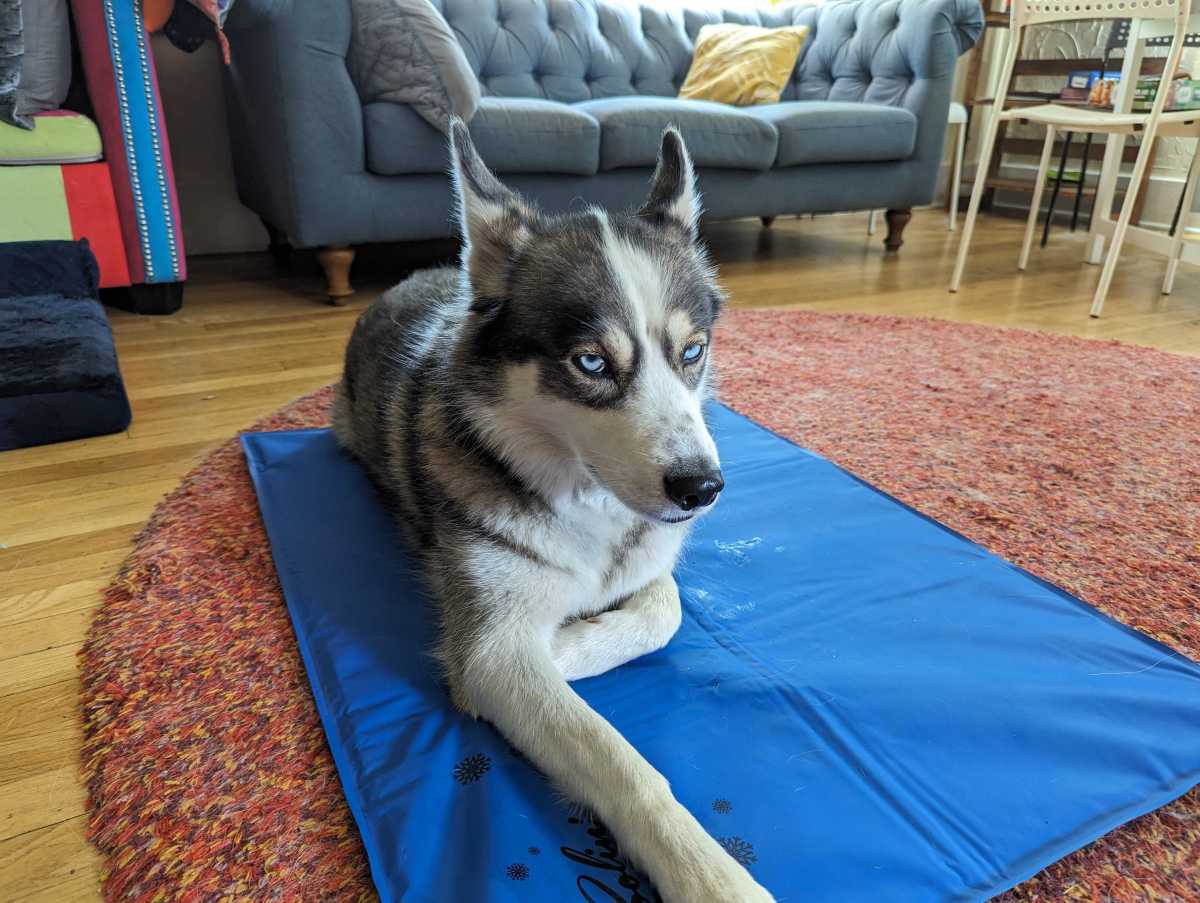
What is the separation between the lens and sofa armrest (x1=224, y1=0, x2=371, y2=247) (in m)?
3.21

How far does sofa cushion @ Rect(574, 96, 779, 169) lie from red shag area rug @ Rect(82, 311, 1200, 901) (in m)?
1.25

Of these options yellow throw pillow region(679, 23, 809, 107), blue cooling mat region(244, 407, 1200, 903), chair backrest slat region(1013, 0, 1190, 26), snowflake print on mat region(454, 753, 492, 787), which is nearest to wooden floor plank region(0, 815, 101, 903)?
blue cooling mat region(244, 407, 1200, 903)

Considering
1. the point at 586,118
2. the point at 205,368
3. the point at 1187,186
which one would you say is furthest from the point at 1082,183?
the point at 205,368

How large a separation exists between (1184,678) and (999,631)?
11.3 inches

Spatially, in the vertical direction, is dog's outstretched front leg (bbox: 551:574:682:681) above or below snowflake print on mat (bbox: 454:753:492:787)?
above

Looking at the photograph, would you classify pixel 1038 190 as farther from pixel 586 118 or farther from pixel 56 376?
pixel 56 376

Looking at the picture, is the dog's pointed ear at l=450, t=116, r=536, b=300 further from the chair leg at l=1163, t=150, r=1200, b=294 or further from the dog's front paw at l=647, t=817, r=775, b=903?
the chair leg at l=1163, t=150, r=1200, b=294

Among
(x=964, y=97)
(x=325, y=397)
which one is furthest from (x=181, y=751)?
(x=964, y=97)

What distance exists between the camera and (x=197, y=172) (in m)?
4.54

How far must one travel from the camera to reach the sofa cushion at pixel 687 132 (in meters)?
3.97

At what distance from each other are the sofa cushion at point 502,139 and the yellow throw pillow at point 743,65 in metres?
1.44

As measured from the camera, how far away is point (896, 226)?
515 centimetres

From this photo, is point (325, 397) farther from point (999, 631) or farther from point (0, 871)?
point (999, 631)

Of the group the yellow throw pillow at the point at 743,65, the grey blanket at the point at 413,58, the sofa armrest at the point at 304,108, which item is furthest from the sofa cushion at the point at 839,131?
the sofa armrest at the point at 304,108
